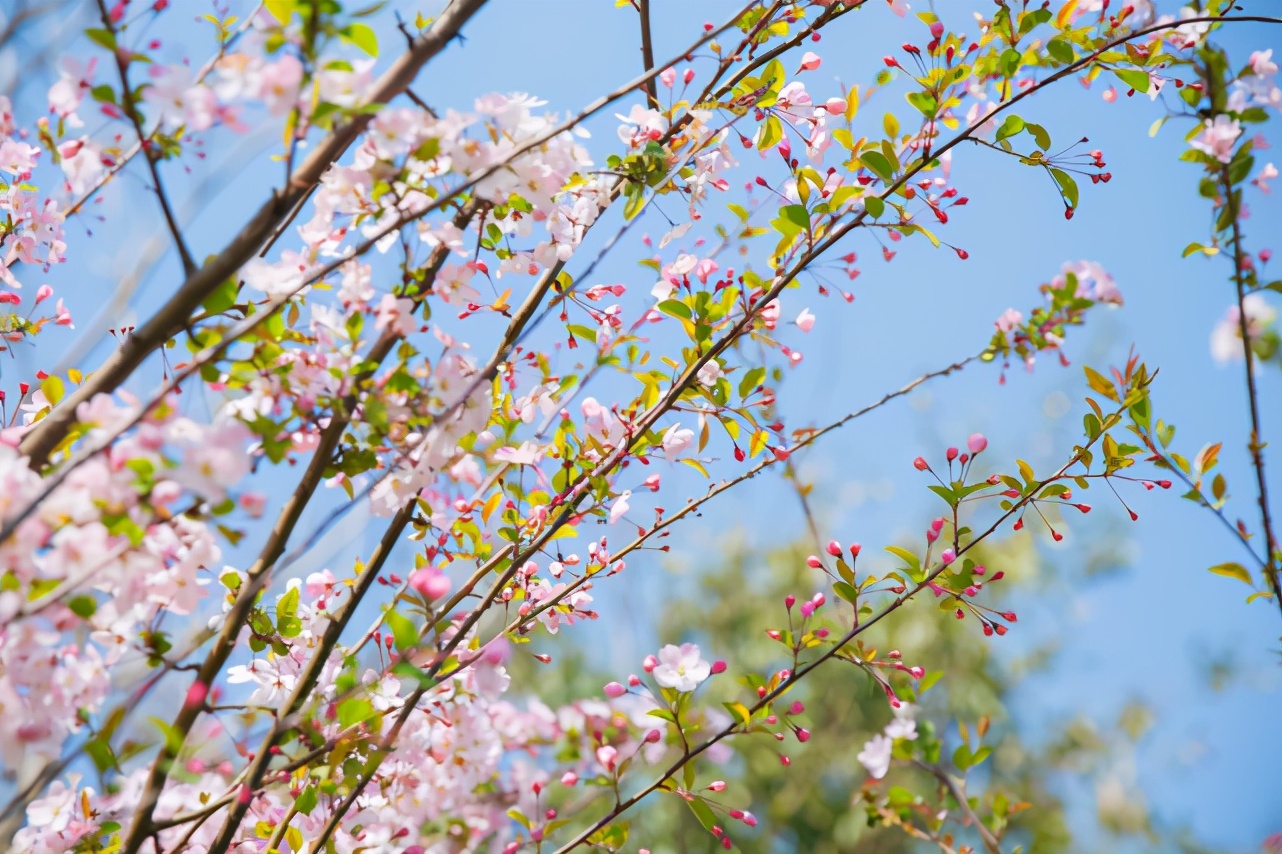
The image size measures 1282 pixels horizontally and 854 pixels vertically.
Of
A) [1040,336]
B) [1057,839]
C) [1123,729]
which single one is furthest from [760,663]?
[1040,336]

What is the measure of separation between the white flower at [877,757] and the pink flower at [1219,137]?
43.6 inches

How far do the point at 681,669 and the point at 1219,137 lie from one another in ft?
3.38

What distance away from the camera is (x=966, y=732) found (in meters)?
1.46

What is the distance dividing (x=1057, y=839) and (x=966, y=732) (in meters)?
6.34

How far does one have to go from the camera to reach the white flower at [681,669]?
Answer: 4.06 feet

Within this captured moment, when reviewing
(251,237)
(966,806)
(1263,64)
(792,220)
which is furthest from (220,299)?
(1263,64)

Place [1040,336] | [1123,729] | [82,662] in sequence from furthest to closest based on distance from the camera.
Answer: [1123,729] < [1040,336] < [82,662]

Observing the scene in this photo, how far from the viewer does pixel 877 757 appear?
5.72 ft

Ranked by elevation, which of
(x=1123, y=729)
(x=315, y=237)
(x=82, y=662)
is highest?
(x=1123, y=729)

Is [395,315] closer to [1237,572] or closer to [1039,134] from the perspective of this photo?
[1039,134]

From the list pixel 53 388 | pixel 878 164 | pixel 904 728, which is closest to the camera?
pixel 53 388

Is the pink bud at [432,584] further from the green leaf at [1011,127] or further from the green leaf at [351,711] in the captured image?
the green leaf at [1011,127]

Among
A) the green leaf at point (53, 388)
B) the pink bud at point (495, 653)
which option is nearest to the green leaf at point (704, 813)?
the pink bud at point (495, 653)

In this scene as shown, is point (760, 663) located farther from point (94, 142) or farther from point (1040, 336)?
point (94, 142)
